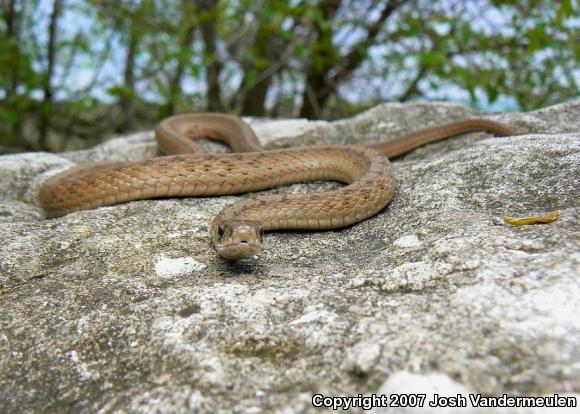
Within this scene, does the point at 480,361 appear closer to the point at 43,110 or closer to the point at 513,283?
the point at 513,283

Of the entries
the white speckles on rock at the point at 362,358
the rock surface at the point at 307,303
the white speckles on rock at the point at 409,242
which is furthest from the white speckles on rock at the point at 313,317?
the white speckles on rock at the point at 409,242

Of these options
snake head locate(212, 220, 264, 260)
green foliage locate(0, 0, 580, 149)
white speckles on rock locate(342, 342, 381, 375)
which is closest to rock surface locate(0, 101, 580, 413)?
white speckles on rock locate(342, 342, 381, 375)

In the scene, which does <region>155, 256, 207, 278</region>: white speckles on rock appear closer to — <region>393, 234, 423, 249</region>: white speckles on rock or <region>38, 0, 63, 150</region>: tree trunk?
<region>393, 234, 423, 249</region>: white speckles on rock

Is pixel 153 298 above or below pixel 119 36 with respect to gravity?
below

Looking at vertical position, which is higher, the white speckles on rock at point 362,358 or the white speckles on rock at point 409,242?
the white speckles on rock at point 409,242

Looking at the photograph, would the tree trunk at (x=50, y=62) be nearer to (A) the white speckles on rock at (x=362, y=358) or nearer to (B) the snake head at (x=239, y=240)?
(B) the snake head at (x=239, y=240)

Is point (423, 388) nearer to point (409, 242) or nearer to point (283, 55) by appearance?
point (409, 242)

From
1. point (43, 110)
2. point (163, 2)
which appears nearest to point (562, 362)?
point (43, 110)

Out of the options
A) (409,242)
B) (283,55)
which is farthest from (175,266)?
(283,55)
